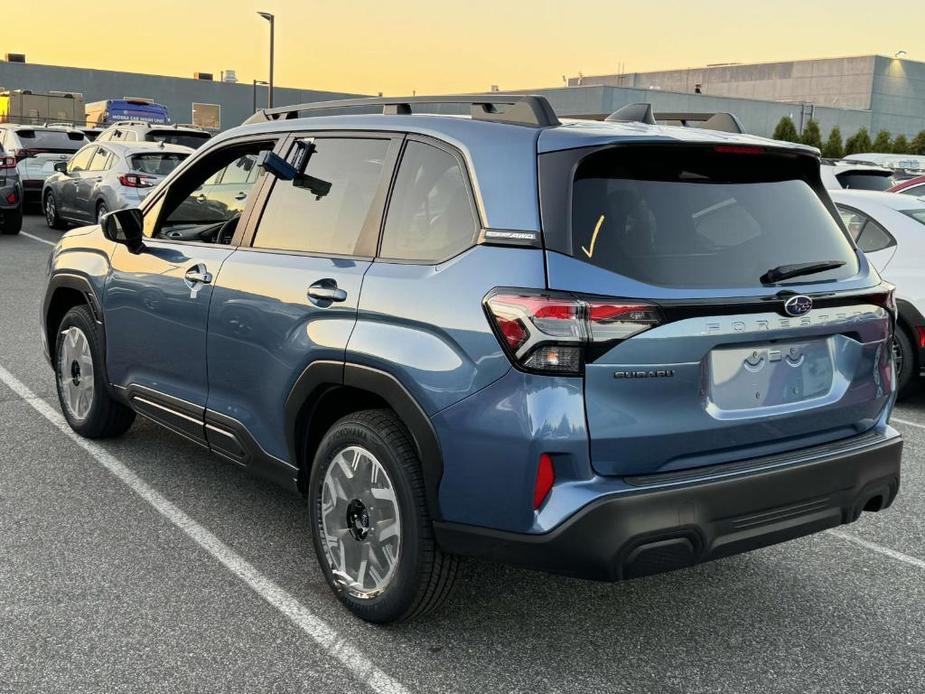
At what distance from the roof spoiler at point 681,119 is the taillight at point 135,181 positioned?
12.1 m

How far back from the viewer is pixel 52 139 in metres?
21.3

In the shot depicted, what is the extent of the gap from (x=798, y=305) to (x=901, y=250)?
4.68 metres

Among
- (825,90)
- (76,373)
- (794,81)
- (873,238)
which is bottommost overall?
(76,373)

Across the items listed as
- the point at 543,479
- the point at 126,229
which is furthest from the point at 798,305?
the point at 126,229

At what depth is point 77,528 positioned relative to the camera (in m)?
4.29

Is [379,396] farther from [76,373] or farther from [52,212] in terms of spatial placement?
[52,212]

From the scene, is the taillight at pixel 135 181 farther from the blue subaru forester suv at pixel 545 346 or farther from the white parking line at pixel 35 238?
the blue subaru forester suv at pixel 545 346

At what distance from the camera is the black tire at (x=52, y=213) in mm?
18188

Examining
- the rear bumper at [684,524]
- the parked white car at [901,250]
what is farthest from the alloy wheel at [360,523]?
the parked white car at [901,250]

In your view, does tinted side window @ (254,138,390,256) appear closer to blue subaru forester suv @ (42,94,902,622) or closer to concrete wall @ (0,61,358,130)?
blue subaru forester suv @ (42,94,902,622)

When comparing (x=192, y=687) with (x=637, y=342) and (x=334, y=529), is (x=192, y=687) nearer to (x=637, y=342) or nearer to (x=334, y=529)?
(x=334, y=529)

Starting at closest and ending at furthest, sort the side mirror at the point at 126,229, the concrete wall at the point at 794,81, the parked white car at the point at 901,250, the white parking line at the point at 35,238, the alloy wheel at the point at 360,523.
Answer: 1. the alloy wheel at the point at 360,523
2. the side mirror at the point at 126,229
3. the parked white car at the point at 901,250
4. the white parking line at the point at 35,238
5. the concrete wall at the point at 794,81

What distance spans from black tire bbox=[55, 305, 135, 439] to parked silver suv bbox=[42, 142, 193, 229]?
9112 mm

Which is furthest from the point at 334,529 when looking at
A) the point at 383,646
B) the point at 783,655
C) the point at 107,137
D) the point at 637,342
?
the point at 107,137
